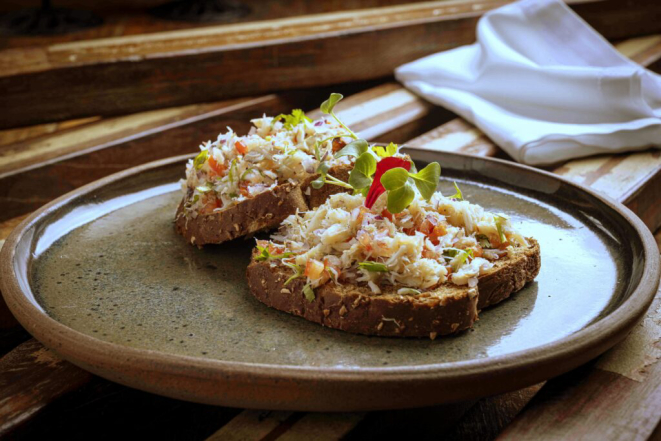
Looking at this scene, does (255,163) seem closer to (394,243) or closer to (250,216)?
(250,216)

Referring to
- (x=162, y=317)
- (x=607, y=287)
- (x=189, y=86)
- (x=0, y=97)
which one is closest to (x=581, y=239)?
(x=607, y=287)

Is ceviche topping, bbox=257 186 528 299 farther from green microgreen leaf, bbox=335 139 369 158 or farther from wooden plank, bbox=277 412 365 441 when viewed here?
wooden plank, bbox=277 412 365 441

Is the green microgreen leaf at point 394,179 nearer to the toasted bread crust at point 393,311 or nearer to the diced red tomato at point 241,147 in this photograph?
the toasted bread crust at point 393,311

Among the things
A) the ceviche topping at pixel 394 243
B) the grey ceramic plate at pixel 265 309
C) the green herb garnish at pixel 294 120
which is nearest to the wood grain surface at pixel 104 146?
the grey ceramic plate at pixel 265 309

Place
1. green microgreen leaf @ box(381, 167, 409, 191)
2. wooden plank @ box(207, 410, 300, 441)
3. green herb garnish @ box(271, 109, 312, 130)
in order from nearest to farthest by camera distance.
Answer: wooden plank @ box(207, 410, 300, 441) < green microgreen leaf @ box(381, 167, 409, 191) < green herb garnish @ box(271, 109, 312, 130)

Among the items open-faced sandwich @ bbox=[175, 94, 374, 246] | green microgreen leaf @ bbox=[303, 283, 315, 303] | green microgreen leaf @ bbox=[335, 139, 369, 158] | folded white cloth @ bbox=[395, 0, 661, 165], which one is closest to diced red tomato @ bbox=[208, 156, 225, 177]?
open-faced sandwich @ bbox=[175, 94, 374, 246]
